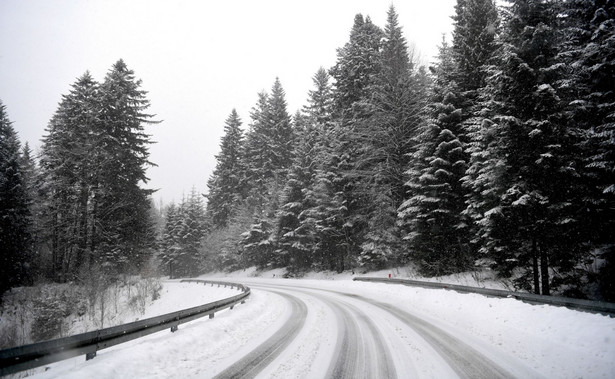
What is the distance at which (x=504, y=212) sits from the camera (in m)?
13.9

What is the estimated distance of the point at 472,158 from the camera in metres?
16.1

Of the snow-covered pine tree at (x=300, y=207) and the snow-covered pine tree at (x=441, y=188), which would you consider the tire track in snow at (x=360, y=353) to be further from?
the snow-covered pine tree at (x=300, y=207)

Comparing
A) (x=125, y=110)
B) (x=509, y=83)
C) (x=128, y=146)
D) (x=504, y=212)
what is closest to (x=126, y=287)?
(x=128, y=146)

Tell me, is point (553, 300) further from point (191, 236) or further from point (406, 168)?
point (191, 236)

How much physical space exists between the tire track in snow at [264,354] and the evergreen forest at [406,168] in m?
10.3

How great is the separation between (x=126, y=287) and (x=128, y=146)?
1266 centimetres

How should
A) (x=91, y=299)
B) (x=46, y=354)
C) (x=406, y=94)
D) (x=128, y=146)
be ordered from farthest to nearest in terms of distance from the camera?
(x=128, y=146) → (x=406, y=94) → (x=91, y=299) → (x=46, y=354)

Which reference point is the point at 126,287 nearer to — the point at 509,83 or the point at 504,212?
the point at 504,212

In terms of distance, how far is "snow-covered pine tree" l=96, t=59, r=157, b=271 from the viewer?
25.4 m

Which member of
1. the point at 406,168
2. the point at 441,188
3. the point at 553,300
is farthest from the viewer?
the point at 406,168

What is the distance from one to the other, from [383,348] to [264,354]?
8.68 ft

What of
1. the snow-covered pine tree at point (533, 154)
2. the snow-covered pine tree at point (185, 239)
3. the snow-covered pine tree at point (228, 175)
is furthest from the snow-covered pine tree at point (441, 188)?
the snow-covered pine tree at point (185, 239)

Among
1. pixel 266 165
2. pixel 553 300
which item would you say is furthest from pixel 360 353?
pixel 266 165

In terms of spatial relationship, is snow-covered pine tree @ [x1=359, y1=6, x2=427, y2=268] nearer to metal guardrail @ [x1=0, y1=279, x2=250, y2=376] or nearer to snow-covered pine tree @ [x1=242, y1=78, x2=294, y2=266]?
snow-covered pine tree @ [x1=242, y1=78, x2=294, y2=266]
